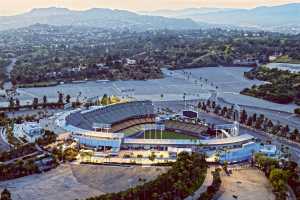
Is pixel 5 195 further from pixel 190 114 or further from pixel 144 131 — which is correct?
pixel 190 114

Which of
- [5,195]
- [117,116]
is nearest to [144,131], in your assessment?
[117,116]

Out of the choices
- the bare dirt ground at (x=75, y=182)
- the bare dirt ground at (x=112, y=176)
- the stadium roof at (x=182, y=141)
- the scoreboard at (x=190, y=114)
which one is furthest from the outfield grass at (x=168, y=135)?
the bare dirt ground at (x=75, y=182)

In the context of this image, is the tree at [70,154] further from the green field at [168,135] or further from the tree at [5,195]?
the green field at [168,135]

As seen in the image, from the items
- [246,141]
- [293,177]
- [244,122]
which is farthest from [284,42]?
[293,177]

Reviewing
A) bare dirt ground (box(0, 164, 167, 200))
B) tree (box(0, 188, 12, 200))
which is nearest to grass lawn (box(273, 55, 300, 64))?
bare dirt ground (box(0, 164, 167, 200))

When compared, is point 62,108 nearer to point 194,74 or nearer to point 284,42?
point 194,74

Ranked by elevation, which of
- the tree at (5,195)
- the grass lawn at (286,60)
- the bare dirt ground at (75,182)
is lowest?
the bare dirt ground at (75,182)
